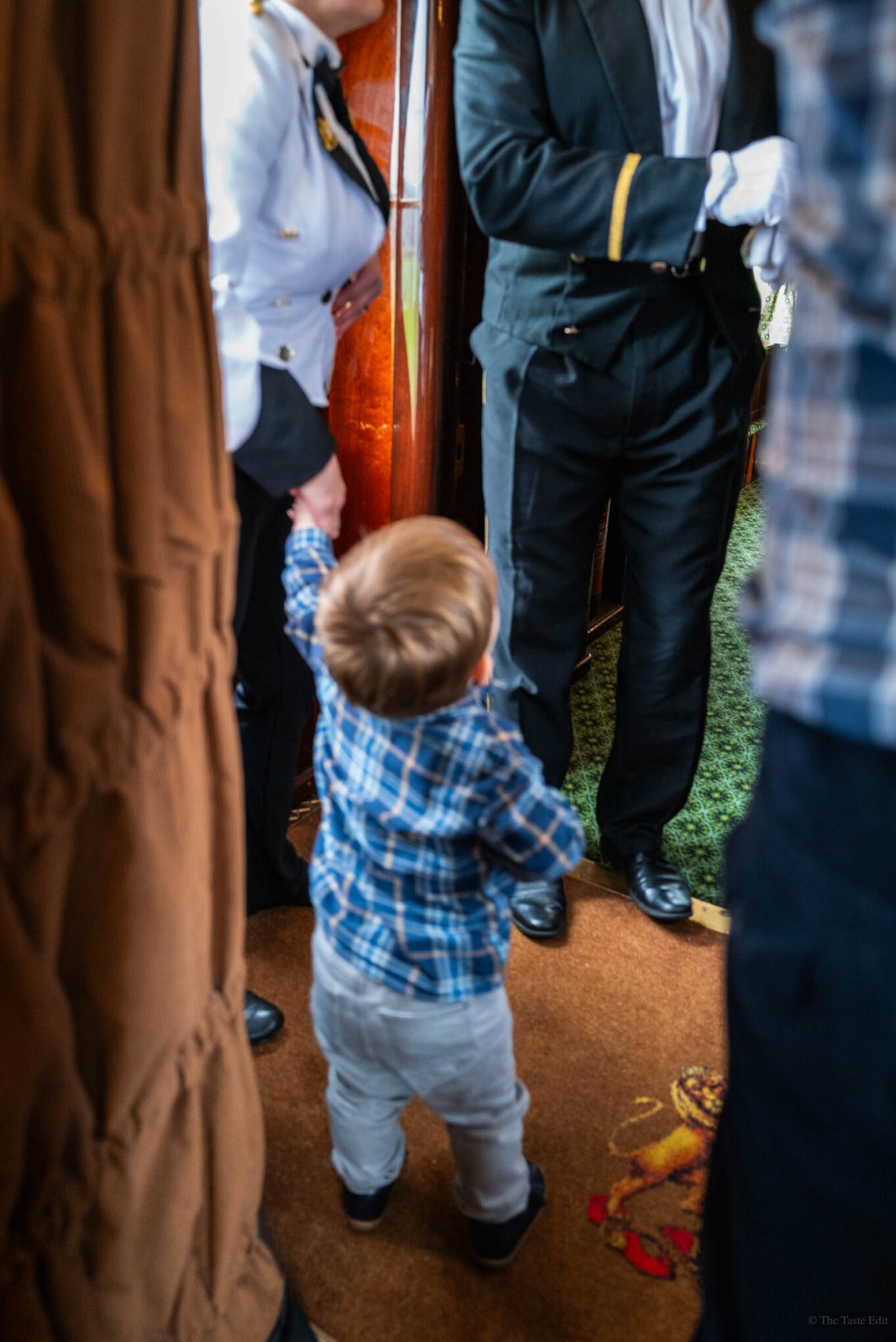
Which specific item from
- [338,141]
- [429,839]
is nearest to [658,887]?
[429,839]

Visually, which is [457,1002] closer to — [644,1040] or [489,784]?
[489,784]

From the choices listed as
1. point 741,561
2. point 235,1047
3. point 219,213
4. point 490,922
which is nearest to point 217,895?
point 235,1047

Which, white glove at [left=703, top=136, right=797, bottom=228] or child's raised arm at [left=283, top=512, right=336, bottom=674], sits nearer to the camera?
child's raised arm at [left=283, top=512, right=336, bottom=674]

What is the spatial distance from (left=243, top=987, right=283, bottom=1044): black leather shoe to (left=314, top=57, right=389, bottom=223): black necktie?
1.19 meters

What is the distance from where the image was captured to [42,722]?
64 cm

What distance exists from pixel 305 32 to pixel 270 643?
0.83 m

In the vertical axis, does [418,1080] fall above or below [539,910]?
above

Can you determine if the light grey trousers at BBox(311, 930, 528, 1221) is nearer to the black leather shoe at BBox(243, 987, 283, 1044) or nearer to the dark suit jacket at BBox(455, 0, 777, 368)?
the black leather shoe at BBox(243, 987, 283, 1044)

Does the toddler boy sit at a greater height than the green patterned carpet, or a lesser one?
greater

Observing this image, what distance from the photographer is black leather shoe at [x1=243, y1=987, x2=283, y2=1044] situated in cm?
160

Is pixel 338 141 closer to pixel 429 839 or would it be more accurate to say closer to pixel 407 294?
pixel 407 294

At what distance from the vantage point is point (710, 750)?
2.66m

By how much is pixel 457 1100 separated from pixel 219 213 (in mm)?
1066

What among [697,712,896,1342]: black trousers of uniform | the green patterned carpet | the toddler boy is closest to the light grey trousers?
the toddler boy
